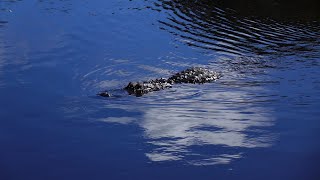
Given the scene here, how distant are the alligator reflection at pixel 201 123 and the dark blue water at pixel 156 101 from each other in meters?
0.02

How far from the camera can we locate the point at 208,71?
1145 cm

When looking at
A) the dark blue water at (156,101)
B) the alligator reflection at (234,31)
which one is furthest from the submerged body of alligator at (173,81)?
the alligator reflection at (234,31)

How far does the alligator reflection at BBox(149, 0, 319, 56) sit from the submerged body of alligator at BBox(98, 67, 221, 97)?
85.6 inches

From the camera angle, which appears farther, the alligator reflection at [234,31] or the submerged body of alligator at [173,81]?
the alligator reflection at [234,31]

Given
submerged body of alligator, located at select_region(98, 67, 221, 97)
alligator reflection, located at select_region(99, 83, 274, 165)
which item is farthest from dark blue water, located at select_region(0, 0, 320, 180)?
submerged body of alligator, located at select_region(98, 67, 221, 97)

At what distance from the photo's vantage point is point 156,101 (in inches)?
389

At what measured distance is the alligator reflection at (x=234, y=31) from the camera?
13508 mm

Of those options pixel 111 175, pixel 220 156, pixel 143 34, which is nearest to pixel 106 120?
pixel 111 175

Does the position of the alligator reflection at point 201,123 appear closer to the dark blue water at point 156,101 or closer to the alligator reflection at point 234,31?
the dark blue water at point 156,101

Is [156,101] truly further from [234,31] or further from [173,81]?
[234,31]

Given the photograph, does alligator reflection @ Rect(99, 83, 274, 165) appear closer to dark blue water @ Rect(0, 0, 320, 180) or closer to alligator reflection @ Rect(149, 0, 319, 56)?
dark blue water @ Rect(0, 0, 320, 180)

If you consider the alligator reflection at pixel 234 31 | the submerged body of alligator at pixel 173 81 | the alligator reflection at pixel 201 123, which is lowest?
the alligator reflection at pixel 201 123

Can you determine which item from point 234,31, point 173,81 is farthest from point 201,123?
point 234,31

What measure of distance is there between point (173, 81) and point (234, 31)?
17.7ft
